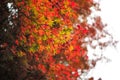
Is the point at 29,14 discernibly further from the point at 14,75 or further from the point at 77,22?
the point at 77,22

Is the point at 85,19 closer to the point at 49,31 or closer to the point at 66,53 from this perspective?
the point at 66,53

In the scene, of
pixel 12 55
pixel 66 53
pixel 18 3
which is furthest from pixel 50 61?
pixel 18 3

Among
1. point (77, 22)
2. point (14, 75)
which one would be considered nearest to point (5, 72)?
point (14, 75)

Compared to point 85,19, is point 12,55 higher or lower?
lower

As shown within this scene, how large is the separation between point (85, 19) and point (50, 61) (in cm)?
577

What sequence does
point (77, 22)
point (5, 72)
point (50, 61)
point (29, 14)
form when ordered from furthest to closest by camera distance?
point (77, 22)
point (50, 61)
point (5, 72)
point (29, 14)

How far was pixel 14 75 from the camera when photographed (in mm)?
19266

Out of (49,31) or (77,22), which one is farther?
(77,22)

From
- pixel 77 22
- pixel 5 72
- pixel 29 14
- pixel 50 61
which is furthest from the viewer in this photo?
pixel 77 22

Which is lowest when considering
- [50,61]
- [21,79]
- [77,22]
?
[21,79]

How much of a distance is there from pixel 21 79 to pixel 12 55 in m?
1.72

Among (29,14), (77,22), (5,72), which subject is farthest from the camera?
(77,22)

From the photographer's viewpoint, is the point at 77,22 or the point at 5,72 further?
the point at 77,22

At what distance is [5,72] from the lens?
1906cm
